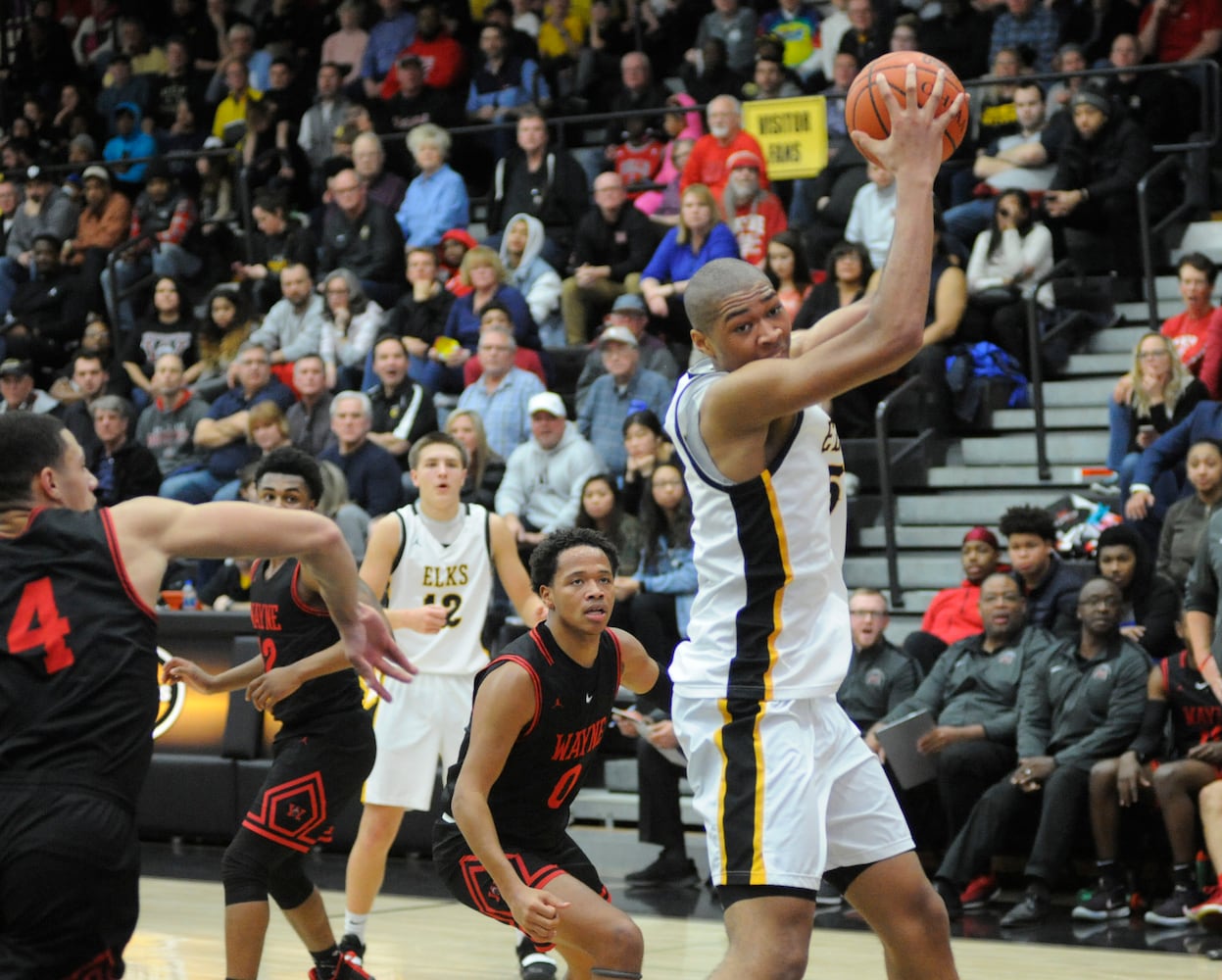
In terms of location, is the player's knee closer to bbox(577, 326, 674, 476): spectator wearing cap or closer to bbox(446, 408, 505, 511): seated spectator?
bbox(446, 408, 505, 511): seated spectator

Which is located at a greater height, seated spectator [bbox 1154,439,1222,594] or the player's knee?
seated spectator [bbox 1154,439,1222,594]

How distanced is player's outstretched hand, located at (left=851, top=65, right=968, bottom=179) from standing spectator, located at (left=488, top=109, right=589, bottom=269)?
9.25 meters

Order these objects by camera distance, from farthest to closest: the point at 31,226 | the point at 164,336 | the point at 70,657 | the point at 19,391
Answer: the point at 31,226
the point at 164,336
the point at 19,391
the point at 70,657

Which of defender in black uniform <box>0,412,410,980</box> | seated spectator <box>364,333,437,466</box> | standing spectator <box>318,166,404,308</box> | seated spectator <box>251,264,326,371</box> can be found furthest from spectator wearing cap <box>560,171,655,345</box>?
defender in black uniform <box>0,412,410,980</box>

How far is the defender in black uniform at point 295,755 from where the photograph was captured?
19.3 feet

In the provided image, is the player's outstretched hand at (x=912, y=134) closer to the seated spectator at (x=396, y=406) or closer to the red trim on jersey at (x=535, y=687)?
the red trim on jersey at (x=535, y=687)

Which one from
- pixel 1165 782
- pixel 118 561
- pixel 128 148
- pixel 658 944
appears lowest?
pixel 658 944

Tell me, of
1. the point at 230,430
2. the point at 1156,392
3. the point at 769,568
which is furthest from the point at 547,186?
the point at 769,568

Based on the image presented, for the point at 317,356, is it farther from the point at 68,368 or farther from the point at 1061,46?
the point at 1061,46

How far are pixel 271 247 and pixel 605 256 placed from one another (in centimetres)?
331

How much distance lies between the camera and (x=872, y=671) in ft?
28.3

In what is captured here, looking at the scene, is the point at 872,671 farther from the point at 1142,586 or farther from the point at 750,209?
the point at 750,209

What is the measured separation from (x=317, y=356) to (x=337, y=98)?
4003 millimetres

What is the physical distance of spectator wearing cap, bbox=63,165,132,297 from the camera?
15.7m
